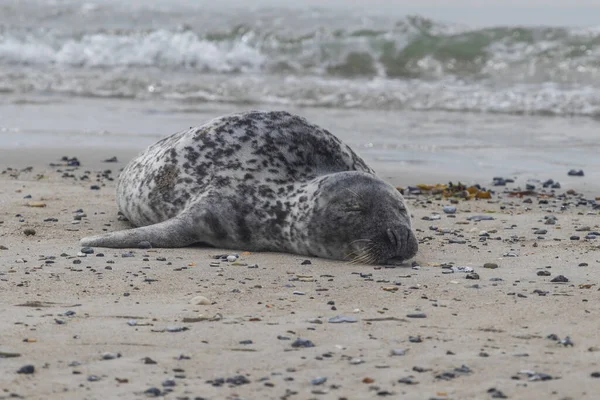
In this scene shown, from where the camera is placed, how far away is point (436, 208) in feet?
26.8

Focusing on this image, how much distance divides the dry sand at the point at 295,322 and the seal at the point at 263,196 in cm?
14

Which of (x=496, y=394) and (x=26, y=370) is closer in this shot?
(x=496, y=394)

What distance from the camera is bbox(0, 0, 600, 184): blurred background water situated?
40.1ft

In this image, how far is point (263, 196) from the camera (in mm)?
6652

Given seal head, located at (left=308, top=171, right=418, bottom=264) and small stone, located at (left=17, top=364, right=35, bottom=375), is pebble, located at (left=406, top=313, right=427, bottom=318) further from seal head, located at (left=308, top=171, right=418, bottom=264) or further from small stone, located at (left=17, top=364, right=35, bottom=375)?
small stone, located at (left=17, top=364, right=35, bottom=375)

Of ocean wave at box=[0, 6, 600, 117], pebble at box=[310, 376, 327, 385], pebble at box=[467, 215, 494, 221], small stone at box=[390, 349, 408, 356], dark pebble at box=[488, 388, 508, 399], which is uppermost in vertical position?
ocean wave at box=[0, 6, 600, 117]

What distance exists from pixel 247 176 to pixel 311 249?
0.71 m

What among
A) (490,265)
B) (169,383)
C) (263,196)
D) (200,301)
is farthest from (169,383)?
(263,196)

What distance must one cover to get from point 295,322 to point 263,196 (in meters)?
2.09

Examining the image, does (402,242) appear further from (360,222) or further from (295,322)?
(295,322)

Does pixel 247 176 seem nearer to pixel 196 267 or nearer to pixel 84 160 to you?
pixel 196 267

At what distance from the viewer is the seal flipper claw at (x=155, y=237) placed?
251 inches

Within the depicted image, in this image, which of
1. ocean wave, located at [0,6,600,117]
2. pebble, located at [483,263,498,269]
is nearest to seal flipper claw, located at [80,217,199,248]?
pebble, located at [483,263,498,269]

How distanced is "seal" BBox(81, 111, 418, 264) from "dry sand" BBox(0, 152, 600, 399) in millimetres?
140
